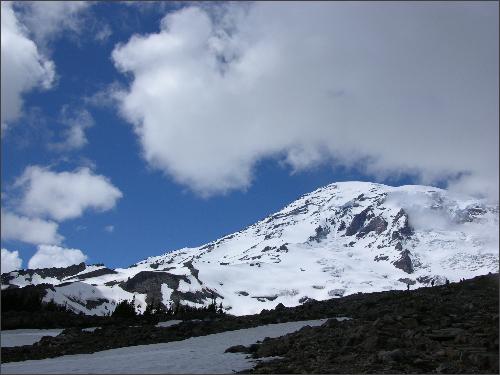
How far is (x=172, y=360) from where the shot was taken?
20.8m

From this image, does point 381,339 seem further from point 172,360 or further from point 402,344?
point 172,360

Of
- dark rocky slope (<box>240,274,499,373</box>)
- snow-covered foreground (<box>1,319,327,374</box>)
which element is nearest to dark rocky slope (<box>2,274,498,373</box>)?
dark rocky slope (<box>240,274,499,373</box>)

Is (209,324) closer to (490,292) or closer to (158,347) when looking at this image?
(158,347)

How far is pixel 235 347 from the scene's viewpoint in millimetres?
22609

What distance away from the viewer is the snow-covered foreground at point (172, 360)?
18859 millimetres

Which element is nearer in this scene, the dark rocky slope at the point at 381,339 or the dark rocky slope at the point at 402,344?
the dark rocky slope at the point at 402,344

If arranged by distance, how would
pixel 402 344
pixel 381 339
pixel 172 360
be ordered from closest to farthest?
pixel 402 344, pixel 381 339, pixel 172 360

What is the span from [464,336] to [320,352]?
16.2ft

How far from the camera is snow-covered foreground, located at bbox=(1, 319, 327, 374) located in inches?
742

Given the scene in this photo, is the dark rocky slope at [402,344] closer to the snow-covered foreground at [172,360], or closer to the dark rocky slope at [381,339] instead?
the dark rocky slope at [381,339]

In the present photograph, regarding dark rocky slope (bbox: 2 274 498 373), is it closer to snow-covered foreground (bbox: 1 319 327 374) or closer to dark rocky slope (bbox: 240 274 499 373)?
dark rocky slope (bbox: 240 274 499 373)

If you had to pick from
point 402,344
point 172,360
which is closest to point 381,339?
point 402,344

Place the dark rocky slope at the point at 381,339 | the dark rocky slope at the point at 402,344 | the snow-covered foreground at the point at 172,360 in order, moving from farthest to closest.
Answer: the snow-covered foreground at the point at 172,360, the dark rocky slope at the point at 381,339, the dark rocky slope at the point at 402,344

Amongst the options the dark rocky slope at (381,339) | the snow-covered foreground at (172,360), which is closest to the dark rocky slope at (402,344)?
the dark rocky slope at (381,339)
